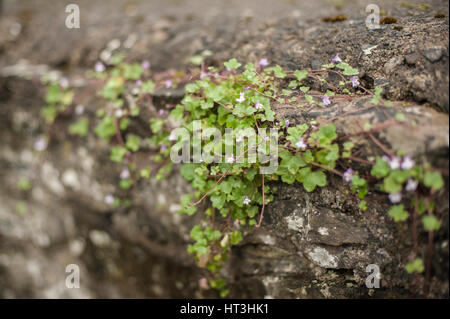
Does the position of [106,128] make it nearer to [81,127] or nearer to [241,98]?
[81,127]

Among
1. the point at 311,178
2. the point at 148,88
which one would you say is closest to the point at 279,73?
the point at 311,178

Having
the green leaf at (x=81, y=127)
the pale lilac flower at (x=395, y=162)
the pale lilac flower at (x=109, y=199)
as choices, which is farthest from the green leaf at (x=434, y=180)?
the green leaf at (x=81, y=127)

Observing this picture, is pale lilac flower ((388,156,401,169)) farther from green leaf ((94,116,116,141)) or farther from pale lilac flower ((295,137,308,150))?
green leaf ((94,116,116,141))

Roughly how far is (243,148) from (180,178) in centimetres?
75

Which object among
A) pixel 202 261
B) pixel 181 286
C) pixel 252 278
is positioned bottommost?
pixel 181 286

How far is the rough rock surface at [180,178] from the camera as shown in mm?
1706

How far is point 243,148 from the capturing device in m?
1.82

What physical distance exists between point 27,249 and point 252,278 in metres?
2.82

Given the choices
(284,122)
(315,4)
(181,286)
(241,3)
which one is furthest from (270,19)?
(181,286)

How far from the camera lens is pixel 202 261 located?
2172 millimetres

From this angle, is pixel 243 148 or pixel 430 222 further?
pixel 243 148

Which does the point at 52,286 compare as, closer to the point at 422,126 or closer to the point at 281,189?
the point at 281,189

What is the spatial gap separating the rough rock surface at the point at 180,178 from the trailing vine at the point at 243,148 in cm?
10

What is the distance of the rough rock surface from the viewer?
5.60 feet
